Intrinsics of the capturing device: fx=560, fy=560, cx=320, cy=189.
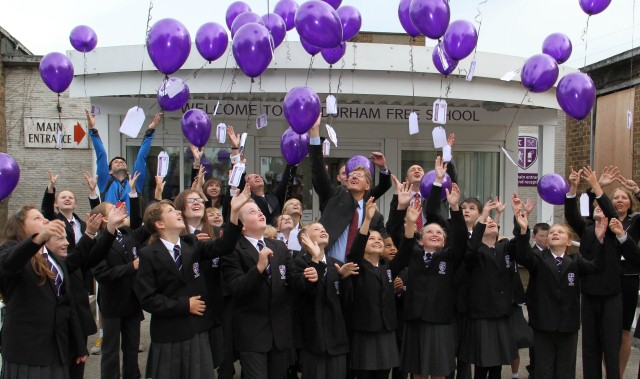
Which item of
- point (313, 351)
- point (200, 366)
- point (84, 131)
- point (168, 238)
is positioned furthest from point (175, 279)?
point (84, 131)

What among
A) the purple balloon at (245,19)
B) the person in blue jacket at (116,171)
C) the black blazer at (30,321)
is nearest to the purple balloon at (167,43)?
the person in blue jacket at (116,171)

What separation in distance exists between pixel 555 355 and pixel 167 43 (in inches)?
176

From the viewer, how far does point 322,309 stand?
13.0 feet

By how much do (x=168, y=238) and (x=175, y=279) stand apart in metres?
0.28

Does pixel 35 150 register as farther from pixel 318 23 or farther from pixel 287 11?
pixel 318 23

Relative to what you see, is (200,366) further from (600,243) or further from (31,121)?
(31,121)

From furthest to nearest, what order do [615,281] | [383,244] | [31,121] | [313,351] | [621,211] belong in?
1. [31,121]
2. [621,211]
3. [615,281]
4. [383,244]
5. [313,351]

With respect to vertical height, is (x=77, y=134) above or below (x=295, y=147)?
above

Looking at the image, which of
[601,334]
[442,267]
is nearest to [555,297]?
[601,334]

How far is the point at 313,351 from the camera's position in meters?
3.91

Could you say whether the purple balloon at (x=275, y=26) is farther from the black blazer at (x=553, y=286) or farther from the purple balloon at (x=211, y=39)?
the black blazer at (x=553, y=286)

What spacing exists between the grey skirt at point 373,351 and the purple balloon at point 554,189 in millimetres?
2350

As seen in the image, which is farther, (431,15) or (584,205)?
(431,15)

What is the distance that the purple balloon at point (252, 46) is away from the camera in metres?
5.12
